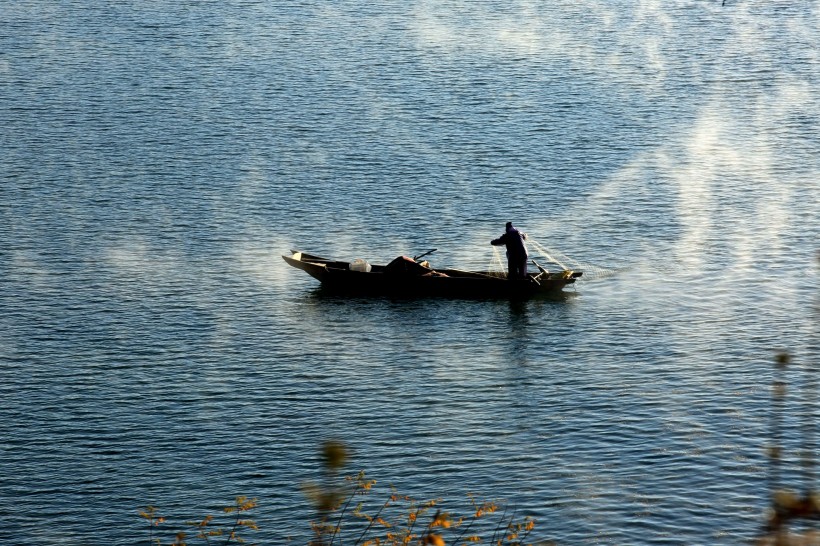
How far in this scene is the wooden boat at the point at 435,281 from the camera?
5056 centimetres

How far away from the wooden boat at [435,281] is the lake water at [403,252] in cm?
77

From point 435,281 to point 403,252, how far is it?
8.00m

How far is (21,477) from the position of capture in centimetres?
3384

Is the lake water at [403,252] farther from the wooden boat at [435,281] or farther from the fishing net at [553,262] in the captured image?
the wooden boat at [435,281]

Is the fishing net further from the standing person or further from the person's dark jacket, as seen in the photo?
the person's dark jacket

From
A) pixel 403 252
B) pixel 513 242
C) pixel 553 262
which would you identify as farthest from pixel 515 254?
pixel 403 252

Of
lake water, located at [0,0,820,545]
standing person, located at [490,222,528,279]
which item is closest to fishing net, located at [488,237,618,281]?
lake water, located at [0,0,820,545]

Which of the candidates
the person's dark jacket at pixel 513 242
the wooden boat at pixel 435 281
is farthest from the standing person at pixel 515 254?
the wooden boat at pixel 435 281

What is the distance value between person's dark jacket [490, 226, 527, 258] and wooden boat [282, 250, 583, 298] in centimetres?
95

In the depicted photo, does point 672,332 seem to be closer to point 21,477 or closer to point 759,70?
point 21,477

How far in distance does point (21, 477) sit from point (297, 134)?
53558 millimetres

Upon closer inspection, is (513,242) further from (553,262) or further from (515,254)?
(553,262)

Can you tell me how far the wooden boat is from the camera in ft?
166

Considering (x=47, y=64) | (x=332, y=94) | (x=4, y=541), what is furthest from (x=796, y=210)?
(x=47, y=64)
